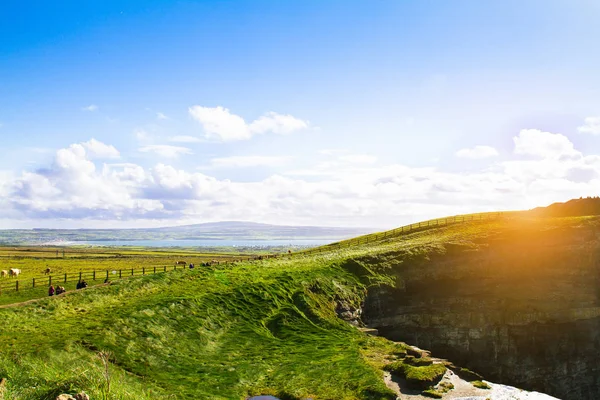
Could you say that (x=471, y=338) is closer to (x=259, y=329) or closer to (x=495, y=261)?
(x=495, y=261)

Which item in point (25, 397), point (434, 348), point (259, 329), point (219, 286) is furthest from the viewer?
point (434, 348)

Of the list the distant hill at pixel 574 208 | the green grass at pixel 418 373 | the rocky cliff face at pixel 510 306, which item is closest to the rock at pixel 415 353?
the green grass at pixel 418 373

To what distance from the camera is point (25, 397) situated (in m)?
21.2

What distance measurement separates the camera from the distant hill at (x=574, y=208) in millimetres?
106750

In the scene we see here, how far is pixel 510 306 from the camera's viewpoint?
74.1 metres

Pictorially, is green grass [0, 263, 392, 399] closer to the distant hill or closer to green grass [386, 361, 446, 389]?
green grass [386, 361, 446, 389]

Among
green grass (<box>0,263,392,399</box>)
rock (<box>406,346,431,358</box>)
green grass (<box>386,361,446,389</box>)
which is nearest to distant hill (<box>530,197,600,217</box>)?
green grass (<box>0,263,392,399</box>)

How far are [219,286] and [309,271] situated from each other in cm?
1513

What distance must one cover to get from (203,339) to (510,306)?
55.2 metres

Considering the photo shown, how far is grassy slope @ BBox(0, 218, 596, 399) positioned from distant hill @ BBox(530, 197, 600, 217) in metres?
71.4

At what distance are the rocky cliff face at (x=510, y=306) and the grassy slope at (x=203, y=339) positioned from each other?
1171cm

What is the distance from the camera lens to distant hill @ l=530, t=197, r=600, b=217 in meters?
107

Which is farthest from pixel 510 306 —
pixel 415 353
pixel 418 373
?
pixel 418 373

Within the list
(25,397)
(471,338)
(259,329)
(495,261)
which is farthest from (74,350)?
(495,261)
